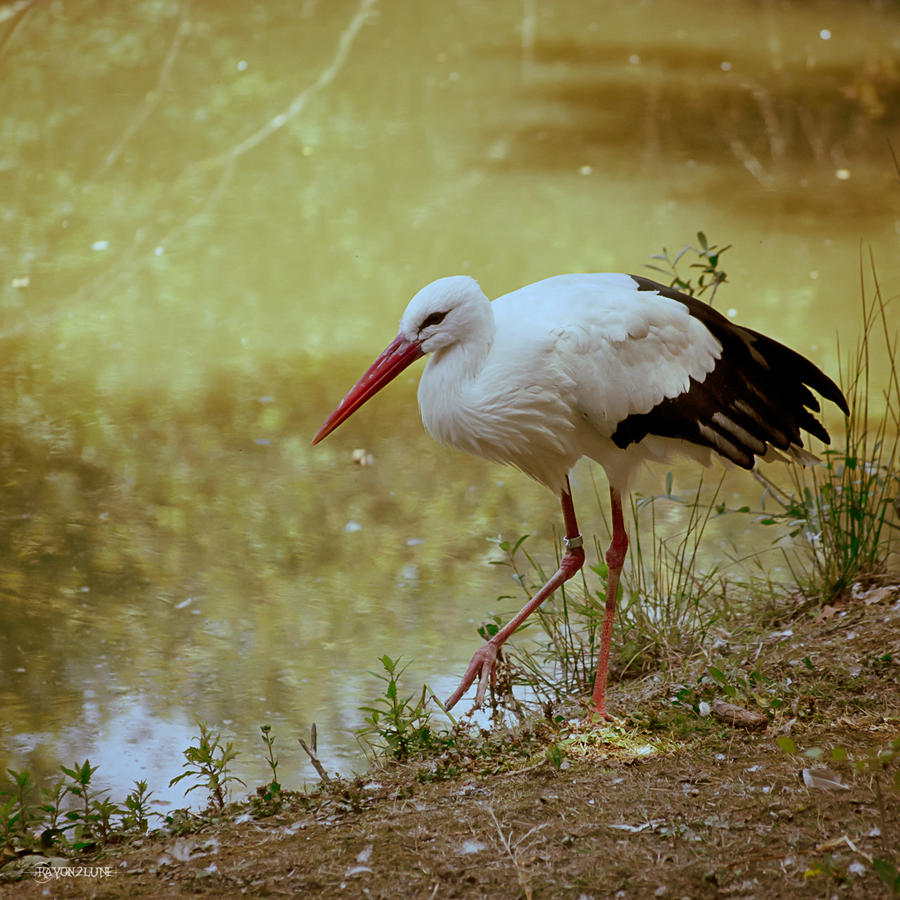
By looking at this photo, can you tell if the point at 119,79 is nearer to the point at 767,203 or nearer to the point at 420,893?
the point at 767,203

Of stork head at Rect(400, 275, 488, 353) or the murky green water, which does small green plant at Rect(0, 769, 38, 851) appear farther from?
stork head at Rect(400, 275, 488, 353)

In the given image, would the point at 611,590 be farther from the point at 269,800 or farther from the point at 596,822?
the point at 269,800

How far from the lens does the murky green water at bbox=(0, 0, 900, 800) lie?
405 cm

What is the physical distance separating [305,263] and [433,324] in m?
3.78

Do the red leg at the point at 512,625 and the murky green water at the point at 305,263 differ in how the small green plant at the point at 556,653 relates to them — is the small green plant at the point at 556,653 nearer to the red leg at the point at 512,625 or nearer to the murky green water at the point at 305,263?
the red leg at the point at 512,625

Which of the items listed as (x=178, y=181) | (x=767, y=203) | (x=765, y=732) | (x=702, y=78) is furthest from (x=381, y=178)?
(x=765, y=732)

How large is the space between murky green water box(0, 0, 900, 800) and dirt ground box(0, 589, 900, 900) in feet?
1.82

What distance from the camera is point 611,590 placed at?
3.63 m

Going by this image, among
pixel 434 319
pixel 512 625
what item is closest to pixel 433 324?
pixel 434 319

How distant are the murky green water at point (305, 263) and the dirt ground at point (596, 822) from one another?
553mm

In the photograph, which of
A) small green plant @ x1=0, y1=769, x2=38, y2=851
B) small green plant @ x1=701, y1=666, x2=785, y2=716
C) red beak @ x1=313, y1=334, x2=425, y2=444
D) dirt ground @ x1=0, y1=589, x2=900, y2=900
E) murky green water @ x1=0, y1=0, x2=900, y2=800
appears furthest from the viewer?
murky green water @ x1=0, y1=0, x2=900, y2=800

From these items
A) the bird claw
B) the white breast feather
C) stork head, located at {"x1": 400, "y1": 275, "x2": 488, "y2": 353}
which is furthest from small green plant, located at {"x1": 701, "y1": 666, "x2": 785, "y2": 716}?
stork head, located at {"x1": 400, "y1": 275, "x2": 488, "y2": 353}

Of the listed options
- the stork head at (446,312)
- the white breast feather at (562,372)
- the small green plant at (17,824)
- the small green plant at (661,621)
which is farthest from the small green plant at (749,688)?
the small green plant at (17,824)

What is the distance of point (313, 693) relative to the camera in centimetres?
383
